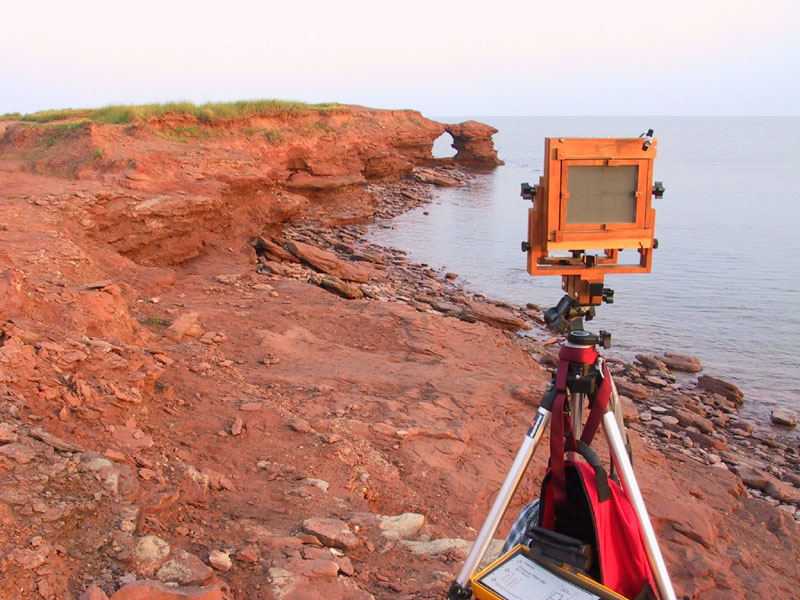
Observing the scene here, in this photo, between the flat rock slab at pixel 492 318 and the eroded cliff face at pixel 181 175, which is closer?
the eroded cliff face at pixel 181 175

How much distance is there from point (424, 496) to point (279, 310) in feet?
15.2

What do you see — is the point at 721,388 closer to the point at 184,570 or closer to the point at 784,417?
the point at 784,417

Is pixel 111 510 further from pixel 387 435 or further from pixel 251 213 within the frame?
pixel 251 213

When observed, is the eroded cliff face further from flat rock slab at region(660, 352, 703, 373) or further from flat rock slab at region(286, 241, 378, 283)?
flat rock slab at region(660, 352, 703, 373)

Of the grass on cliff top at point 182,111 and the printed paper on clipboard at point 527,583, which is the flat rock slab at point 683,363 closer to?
the printed paper on clipboard at point 527,583

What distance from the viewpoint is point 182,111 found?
18.0 meters

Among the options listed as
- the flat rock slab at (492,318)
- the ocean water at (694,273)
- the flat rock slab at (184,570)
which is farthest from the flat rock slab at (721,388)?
the flat rock slab at (184,570)

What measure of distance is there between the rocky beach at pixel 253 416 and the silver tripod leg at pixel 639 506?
1177 millimetres

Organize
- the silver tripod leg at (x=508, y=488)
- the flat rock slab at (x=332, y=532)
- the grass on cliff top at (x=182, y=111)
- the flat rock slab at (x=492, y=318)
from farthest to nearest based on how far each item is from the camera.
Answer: the grass on cliff top at (x=182, y=111)
the flat rock slab at (x=492, y=318)
the flat rock slab at (x=332, y=532)
the silver tripod leg at (x=508, y=488)

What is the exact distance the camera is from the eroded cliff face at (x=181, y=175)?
32.7 ft

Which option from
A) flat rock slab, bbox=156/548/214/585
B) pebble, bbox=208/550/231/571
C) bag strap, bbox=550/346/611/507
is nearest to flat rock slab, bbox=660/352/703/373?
bag strap, bbox=550/346/611/507

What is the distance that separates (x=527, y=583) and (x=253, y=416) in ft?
10.0

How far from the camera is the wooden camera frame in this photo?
2.49 m

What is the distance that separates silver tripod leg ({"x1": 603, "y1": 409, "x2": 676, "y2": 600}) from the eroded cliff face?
28.2 feet
